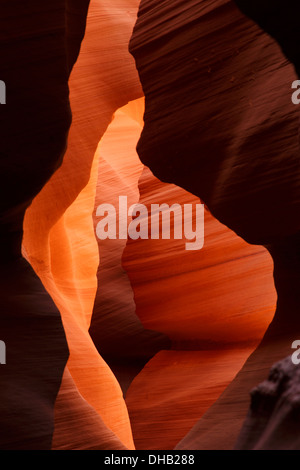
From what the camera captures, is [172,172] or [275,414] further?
[172,172]

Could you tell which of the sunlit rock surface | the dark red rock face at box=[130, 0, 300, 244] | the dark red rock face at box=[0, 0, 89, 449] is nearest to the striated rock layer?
the dark red rock face at box=[130, 0, 300, 244]

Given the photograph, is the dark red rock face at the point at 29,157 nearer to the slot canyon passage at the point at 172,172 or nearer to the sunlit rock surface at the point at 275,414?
the slot canyon passage at the point at 172,172

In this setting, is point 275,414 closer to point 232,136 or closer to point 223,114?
point 232,136

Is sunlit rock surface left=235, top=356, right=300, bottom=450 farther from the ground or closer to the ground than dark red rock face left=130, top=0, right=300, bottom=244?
closer to the ground

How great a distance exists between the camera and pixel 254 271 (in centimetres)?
611

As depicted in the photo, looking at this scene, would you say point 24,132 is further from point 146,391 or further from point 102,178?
point 102,178

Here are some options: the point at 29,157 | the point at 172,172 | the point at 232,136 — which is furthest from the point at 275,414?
the point at 29,157

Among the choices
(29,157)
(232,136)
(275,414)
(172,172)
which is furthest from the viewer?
(172,172)

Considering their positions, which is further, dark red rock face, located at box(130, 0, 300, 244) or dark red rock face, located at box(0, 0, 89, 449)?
dark red rock face, located at box(0, 0, 89, 449)

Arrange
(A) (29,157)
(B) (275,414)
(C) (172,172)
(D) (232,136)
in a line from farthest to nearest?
(C) (172,172) < (A) (29,157) < (D) (232,136) < (B) (275,414)

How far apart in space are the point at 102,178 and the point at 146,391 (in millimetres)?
3489

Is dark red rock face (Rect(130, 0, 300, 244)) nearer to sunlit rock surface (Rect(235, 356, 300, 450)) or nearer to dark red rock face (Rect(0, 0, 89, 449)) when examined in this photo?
dark red rock face (Rect(0, 0, 89, 449))

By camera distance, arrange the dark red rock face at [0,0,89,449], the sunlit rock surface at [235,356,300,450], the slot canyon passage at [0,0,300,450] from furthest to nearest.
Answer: the dark red rock face at [0,0,89,449] < the slot canyon passage at [0,0,300,450] < the sunlit rock surface at [235,356,300,450]
